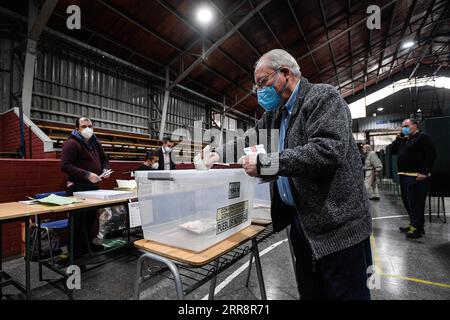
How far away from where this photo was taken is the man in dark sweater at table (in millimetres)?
2277

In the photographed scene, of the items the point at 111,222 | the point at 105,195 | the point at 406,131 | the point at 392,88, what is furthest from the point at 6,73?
the point at 392,88

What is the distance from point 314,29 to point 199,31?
4.22m

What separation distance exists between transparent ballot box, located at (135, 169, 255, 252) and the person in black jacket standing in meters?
3.01

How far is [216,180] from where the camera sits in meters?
0.84

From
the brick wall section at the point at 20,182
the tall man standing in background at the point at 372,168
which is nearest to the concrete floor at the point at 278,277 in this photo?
the brick wall section at the point at 20,182

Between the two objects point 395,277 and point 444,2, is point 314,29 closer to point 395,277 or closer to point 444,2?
point 444,2

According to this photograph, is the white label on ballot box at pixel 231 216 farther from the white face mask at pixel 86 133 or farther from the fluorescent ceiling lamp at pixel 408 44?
the fluorescent ceiling lamp at pixel 408 44

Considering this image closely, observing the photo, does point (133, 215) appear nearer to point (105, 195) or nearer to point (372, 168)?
point (105, 195)

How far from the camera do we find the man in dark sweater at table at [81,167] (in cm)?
228

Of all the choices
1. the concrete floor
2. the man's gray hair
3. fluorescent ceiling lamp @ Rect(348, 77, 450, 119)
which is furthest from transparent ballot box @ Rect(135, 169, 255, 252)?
fluorescent ceiling lamp @ Rect(348, 77, 450, 119)

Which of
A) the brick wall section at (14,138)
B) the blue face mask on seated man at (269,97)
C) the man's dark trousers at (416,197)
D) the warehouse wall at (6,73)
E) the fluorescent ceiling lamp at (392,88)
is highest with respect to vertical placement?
the fluorescent ceiling lamp at (392,88)

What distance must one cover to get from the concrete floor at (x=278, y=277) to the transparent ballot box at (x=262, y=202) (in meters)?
0.72

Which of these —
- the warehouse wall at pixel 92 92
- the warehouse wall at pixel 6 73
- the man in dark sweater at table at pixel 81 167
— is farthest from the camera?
the warehouse wall at pixel 92 92

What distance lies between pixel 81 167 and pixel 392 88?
2020cm
